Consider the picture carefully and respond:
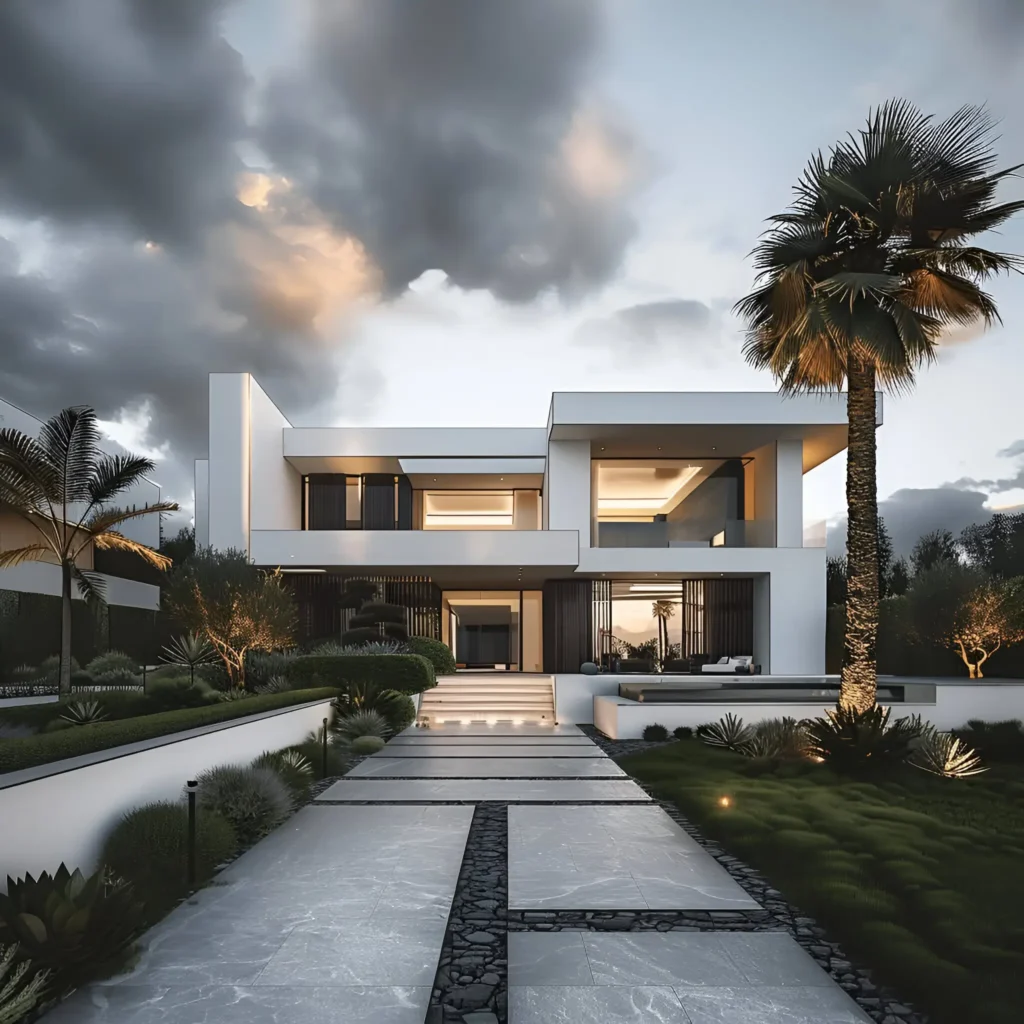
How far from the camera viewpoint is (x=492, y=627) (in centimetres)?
2789

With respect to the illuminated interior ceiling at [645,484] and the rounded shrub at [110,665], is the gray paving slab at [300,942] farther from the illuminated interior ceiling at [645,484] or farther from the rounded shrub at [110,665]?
the illuminated interior ceiling at [645,484]

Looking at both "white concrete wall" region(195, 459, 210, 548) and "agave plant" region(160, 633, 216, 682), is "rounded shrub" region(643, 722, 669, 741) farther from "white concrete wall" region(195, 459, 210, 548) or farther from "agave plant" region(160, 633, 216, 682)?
"white concrete wall" region(195, 459, 210, 548)

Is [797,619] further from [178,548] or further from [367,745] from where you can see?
[178,548]

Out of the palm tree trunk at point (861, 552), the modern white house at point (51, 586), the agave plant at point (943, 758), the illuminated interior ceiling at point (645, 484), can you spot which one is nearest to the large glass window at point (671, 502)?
the illuminated interior ceiling at point (645, 484)

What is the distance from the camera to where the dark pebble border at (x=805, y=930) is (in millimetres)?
3629

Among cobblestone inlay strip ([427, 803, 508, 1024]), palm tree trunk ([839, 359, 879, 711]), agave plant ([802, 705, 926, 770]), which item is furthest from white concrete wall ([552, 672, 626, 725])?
cobblestone inlay strip ([427, 803, 508, 1024])

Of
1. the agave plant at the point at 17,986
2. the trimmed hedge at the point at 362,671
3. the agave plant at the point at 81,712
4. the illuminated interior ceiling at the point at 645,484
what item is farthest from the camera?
the illuminated interior ceiling at the point at 645,484

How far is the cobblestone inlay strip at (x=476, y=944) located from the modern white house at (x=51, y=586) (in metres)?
15.6

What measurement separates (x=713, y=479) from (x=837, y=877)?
19921 mm

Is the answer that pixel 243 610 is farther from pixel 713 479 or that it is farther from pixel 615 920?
pixel 713 479

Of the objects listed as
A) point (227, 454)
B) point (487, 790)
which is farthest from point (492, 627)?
point (487, 790)

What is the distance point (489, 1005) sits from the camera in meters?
3.69

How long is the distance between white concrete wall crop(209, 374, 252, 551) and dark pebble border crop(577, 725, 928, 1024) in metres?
16.9

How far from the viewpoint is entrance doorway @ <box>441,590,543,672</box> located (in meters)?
27.1
